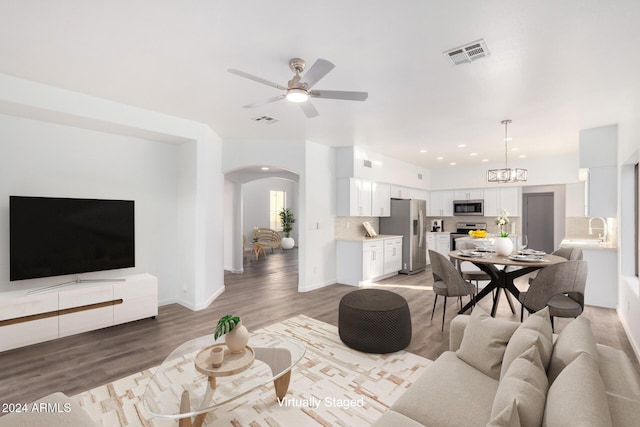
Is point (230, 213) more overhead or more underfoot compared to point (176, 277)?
more overhead

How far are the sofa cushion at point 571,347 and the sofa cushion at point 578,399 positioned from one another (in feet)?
0.42

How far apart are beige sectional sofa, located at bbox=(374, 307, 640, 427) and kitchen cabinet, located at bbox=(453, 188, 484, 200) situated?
21.9ft

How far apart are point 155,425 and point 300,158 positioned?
14.2 feet

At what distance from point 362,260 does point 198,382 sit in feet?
14.1

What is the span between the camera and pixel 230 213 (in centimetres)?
750

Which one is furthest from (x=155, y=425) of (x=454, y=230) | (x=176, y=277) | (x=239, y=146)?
(x=454, y=230)

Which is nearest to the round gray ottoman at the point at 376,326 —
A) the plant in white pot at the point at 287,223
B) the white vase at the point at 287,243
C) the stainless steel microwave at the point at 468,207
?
the stainless steel microwave at the point at 468,207

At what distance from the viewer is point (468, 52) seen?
2498 millimetres

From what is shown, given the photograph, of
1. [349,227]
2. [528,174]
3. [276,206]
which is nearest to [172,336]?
[349,227]

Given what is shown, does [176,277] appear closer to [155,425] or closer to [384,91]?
[155,425]

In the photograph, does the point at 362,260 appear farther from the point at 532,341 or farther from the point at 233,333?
the point at 532,341

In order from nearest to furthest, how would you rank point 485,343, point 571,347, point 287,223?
1. point 571,347
2. point 485,343
3. point 287,223

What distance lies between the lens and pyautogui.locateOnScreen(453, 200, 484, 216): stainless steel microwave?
7.96 meters

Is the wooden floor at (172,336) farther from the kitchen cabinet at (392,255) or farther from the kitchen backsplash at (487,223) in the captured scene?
the kitchen backsplash at (487,223)
